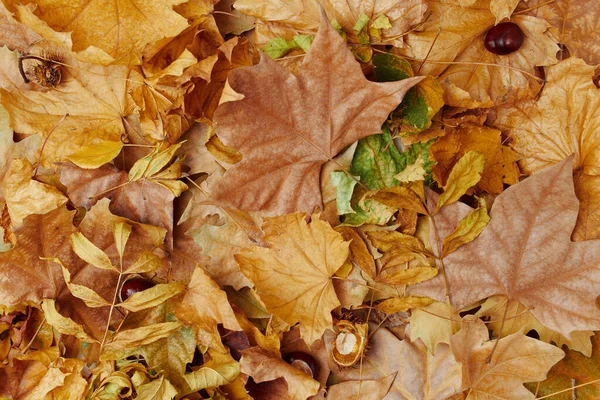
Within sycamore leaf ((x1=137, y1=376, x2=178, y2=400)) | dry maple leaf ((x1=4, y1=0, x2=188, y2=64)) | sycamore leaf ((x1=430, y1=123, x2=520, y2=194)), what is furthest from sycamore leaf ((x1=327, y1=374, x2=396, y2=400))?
dry maple leaf ((x1=4, y1=0, x2=188, y2=64))

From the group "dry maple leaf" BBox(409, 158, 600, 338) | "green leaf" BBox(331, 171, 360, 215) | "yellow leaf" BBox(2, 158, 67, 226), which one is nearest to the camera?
"dry maple leaf" BBox(409, 158, 600, 338)

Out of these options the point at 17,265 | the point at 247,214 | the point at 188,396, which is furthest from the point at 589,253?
the point at 17,265

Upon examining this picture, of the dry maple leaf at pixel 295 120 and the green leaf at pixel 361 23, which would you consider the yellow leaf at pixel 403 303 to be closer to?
the dry maple leaf at pixel 295 120

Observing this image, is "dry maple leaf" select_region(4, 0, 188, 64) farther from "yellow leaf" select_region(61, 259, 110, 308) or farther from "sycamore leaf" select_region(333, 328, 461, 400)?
"sycamore leaf" select_region(333, 328, 461, 400)

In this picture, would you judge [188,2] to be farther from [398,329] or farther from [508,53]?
[398,329]

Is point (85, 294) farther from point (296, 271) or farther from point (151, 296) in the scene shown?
point (296, 271)

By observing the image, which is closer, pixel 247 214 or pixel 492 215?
pixel 492 215
